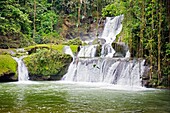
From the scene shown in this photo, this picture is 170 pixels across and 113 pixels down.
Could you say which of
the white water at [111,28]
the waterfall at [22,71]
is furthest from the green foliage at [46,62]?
the white water at [111,28]

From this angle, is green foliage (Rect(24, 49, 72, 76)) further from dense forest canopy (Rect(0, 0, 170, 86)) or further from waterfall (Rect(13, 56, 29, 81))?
dense forest canopy (Rect(0, 0, 170, 86))

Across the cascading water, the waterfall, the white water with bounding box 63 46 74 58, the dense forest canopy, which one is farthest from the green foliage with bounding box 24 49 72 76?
the dense forest canopy

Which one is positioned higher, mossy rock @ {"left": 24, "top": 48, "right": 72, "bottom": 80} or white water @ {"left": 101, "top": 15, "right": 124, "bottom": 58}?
white water @ {"left": 101, "top": 15, "right": 124, "bottom": 58}

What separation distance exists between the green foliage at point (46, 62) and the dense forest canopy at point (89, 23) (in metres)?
1.57

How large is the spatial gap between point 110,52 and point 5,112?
11.0m

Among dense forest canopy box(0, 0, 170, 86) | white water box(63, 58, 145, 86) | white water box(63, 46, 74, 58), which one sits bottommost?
white water box(63, 58, 145, 86)

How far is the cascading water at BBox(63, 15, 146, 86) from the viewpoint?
1262cm

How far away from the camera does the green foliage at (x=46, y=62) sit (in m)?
16.2

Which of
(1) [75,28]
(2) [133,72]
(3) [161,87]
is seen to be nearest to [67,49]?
(2) [133,72]

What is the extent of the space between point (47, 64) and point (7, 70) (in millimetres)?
2309

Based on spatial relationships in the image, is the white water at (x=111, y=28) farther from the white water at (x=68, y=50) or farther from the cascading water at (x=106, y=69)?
the cascading water at (x=106, y=69)

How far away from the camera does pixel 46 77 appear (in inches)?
634

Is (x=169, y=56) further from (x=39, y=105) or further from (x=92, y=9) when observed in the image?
(x=92, y=9)

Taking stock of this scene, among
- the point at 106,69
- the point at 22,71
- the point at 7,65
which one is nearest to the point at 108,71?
the point at 106,69
